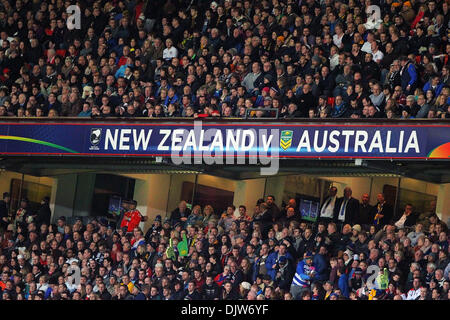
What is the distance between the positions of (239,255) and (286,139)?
2.27 m

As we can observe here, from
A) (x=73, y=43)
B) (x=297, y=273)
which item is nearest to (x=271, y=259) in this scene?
(x=297, y=273)

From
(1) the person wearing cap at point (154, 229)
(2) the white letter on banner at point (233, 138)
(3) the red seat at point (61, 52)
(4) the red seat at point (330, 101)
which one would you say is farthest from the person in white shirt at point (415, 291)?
(3) the red seat at point (61, 52)

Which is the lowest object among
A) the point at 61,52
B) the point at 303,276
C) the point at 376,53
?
the point at 303,276

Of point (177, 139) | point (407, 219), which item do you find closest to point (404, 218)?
point (407, 219)

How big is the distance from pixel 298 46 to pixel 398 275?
5283 mm

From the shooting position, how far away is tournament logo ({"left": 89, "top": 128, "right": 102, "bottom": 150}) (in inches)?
898

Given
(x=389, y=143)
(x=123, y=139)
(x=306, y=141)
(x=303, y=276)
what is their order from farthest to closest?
1. (x=123, y=139)
2. (x=306, y=141)
3. (x=303, y=276)
4. (x=389, y=143)

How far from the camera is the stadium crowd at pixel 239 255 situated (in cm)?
1945

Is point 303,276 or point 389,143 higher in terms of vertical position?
point 389,143

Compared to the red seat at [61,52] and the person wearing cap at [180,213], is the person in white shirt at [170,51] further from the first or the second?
the person wearing cap at [180,213]

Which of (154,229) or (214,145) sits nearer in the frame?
(214,145)

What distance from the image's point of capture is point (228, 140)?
21531 mm

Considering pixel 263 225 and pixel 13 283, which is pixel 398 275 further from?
pixel 13 283

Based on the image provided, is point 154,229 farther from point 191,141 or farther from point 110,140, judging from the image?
point 191,141
